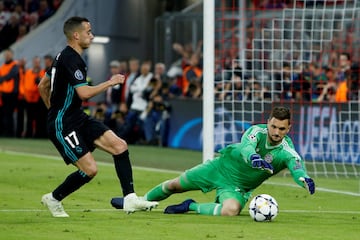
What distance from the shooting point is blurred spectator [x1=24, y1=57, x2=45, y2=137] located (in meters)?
29.5

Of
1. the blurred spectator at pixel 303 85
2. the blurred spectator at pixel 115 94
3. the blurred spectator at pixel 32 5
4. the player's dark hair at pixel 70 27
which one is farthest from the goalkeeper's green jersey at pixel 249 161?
the blurred spectator at pixel 32 5

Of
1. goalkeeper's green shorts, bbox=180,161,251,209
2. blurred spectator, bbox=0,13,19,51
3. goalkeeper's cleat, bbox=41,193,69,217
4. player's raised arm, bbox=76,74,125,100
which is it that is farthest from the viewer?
blurred spectator, bbox=0,13,19,51

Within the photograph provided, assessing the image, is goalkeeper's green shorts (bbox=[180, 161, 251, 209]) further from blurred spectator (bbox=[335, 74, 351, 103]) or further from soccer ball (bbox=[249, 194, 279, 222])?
blurred spectator (bbox=[335, 74, 351, 103])

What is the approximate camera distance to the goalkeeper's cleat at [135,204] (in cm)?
1208

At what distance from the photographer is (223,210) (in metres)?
12.3

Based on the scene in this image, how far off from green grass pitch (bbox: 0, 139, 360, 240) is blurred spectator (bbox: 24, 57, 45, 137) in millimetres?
9118

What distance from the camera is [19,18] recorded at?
3569 cm

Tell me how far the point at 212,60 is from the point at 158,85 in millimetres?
8990

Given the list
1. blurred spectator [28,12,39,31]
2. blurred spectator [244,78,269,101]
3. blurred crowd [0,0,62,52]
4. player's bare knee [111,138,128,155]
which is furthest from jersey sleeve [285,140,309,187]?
blurred spectator [28,12,39,31]

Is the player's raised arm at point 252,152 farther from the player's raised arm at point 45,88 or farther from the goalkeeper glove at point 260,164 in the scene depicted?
the player's raised arm at point 45,88

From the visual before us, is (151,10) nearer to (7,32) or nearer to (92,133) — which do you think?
(7,32)

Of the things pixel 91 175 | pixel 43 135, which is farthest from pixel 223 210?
pixel 43 135

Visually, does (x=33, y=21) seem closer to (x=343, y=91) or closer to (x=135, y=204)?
(x=343, y=91)

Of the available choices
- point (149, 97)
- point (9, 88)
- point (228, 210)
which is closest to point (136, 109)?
point (149, 97)
